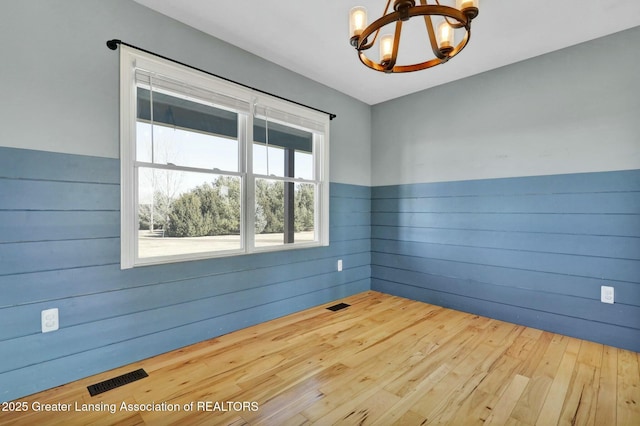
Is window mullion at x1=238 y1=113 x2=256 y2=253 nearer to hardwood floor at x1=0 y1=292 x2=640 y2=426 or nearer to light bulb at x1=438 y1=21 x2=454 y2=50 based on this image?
hardwood floor at x1=0 y1=292 x2=640 y2=426

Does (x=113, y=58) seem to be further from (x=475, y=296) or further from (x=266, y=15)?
(x=475, y=296)

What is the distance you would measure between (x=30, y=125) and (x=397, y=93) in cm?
339

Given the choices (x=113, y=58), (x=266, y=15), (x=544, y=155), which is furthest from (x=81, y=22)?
(x=544, y=155)

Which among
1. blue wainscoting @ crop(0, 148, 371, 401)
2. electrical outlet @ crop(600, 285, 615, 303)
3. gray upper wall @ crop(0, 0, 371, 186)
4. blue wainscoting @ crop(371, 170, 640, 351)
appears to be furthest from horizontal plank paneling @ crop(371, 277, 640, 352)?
gray upper wall @ crop(0, 0, 371, 186)

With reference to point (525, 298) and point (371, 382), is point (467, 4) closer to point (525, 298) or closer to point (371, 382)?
point (371, 382)

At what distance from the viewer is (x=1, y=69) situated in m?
1.67

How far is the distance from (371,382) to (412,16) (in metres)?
2.03

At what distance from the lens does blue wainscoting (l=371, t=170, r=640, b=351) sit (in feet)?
7.89

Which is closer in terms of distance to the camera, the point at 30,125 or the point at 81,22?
the point at 30,125

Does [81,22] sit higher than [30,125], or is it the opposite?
[81,22]

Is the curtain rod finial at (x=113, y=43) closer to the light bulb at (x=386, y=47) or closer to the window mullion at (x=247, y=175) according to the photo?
the window mullion at (x=247, y=175)

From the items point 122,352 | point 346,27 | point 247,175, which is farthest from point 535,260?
point 122,352

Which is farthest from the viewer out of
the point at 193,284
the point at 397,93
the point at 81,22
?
the point at 397,93

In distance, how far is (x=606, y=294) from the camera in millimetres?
2453
